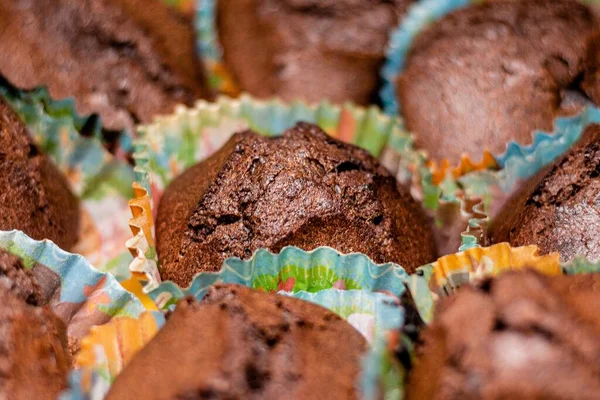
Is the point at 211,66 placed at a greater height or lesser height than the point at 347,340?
lesser

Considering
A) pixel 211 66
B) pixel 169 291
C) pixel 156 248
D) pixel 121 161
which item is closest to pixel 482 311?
pixel 169 291

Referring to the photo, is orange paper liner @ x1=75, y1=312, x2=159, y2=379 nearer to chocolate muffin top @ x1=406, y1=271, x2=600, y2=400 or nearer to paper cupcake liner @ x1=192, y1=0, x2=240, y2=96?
chocolate muffin top @ x1=406, y1=271, x2=600, y2=400

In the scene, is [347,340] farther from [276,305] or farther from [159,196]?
[159,196]

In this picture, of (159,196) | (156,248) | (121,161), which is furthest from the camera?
(121,161)

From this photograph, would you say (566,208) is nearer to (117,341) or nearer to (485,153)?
(485,153)

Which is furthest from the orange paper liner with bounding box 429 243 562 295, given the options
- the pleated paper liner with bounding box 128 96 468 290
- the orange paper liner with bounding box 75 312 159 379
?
the orange paper liner with bounding box 75 312 159 379

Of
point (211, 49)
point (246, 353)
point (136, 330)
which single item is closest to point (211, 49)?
point (211, 49)

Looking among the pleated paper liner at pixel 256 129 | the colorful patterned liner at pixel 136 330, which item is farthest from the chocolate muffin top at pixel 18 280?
the pleated paper liner at pixel 256 129
